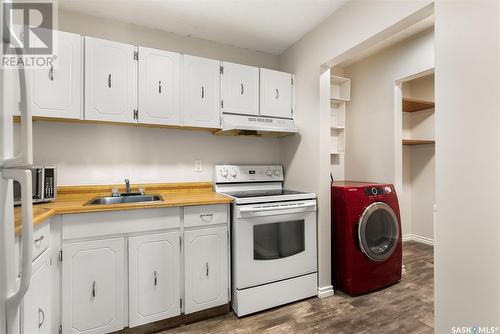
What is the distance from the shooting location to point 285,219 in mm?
2160

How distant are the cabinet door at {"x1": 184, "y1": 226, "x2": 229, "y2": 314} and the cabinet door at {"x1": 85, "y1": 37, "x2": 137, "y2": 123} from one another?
110 cm

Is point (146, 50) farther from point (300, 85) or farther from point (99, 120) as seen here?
point (300, 85)

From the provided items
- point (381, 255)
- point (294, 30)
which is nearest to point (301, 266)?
point (381, 255)

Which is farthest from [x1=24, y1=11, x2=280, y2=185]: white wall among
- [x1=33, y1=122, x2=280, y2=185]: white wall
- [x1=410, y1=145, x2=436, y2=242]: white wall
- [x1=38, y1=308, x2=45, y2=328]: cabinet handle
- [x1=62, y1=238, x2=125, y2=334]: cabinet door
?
[x1=410, y1=145, x2=436, y2=242]: white wall

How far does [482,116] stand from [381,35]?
34.7 inches

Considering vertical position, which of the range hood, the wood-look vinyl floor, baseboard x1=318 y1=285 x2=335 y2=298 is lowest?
the wood-look vinyl floor

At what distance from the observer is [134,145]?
229cm

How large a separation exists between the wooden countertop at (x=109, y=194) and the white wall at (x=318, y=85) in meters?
0.89

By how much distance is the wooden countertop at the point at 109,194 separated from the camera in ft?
4.92

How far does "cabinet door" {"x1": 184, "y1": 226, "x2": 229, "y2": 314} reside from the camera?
6.17 feet

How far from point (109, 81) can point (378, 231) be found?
106 inches

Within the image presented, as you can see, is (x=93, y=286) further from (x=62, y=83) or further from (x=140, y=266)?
(x=62, y=83)
